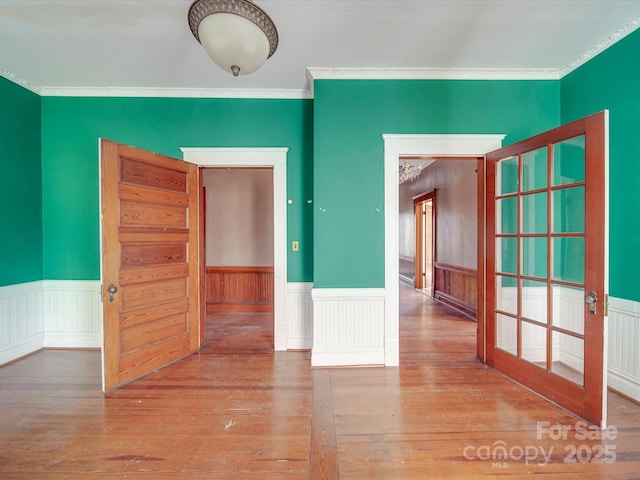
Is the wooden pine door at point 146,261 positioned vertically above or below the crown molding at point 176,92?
below

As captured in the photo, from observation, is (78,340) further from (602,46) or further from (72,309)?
(602,46)

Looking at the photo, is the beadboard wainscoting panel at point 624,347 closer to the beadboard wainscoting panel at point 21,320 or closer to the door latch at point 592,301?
the door latch at point 592,301

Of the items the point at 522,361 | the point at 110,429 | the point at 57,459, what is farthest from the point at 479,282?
the point at 57,459

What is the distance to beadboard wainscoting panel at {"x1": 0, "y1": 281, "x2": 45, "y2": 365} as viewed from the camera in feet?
9.77

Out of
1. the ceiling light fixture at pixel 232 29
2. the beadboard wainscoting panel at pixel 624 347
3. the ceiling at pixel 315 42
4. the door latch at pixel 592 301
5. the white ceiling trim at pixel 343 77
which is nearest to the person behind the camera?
the ceiling light fixture at pixel 232 29

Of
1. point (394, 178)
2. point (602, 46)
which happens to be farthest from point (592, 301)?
point (602, 46)

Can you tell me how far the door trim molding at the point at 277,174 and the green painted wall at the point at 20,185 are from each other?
1640mm

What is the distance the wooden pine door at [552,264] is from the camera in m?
1.95

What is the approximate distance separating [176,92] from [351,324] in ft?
10.3

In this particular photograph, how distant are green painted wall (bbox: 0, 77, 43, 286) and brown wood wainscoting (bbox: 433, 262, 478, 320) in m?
5.59

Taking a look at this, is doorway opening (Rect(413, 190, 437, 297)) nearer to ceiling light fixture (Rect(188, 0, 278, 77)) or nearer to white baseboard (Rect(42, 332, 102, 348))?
ceiling light fixture (Rect(188, 0, 278, 77))

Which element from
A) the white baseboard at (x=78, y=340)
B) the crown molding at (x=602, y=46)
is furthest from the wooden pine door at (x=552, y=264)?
the white baseboard at (x=78, y=340)

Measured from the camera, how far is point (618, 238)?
242 cm

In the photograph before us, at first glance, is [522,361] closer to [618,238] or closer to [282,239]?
[618,238]
